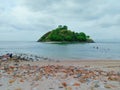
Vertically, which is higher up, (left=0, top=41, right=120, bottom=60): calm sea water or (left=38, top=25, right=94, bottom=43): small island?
(left=38, top=25, right=94, bottom=43): small island

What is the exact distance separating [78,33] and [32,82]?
151 m

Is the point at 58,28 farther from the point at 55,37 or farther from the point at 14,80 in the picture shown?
the point at 14,80

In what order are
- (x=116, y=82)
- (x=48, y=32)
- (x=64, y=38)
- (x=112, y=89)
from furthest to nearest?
(x=48, y=32) < (x=64, y=38) < (x=116, y=82) < (x=112, y=89)

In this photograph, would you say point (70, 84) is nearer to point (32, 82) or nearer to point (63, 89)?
point (63, 89)

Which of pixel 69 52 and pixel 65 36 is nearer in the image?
pixel 69 52

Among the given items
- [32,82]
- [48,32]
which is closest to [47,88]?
[32,82]

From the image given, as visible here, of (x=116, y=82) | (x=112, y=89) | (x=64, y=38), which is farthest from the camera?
(x=64, y=38)

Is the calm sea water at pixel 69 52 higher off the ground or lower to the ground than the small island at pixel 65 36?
lower

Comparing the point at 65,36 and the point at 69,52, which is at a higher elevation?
the point at 65,36

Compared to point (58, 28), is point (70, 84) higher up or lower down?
lower down

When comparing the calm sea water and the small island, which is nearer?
the calm sea water

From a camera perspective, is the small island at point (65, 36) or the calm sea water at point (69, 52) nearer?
the calm sea water at point (69, 52)

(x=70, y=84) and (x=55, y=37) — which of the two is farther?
(x=55, y=37)

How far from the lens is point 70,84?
7762mm
